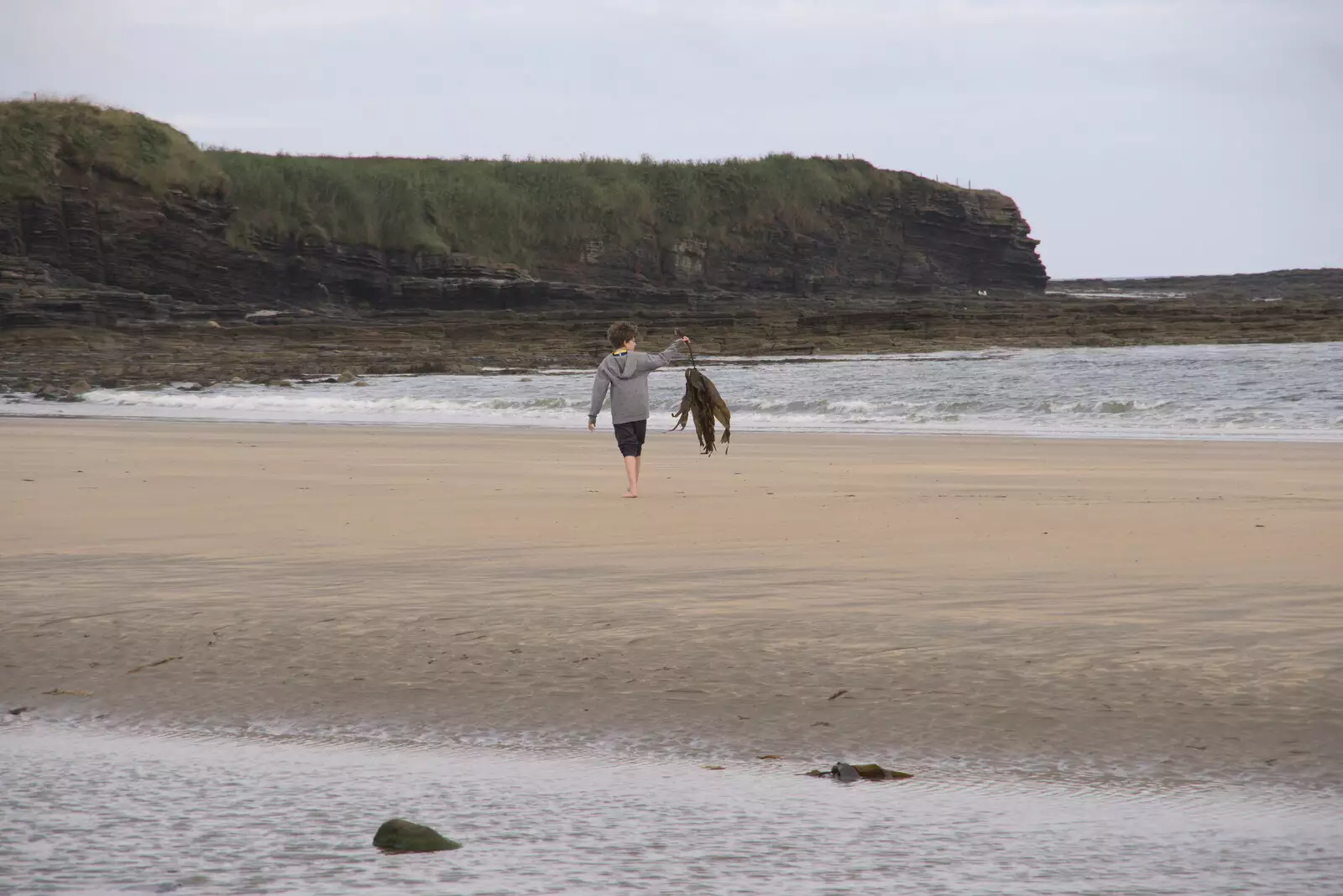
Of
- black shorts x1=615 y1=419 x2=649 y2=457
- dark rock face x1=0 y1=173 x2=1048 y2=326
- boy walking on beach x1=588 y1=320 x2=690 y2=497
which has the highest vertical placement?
dark rock face x1=0 y1=173 x2=1048 y2=326

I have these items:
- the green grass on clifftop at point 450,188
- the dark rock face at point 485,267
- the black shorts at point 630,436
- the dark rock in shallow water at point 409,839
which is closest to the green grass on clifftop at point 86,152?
the green grass on clifftop at point 450,188

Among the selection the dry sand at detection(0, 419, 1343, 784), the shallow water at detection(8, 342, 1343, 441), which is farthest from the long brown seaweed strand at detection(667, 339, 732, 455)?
the shallow water at detection(8, 342, 1343, 441)

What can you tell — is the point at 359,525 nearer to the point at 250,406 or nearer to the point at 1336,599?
the point at 1336,599

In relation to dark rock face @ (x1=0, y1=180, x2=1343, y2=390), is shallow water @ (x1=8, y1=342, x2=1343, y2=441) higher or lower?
lower

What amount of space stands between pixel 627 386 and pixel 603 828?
763cm

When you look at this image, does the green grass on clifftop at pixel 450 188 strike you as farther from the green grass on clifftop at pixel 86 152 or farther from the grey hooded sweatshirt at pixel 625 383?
the grey hooded sweatshirt at pixel 625 383

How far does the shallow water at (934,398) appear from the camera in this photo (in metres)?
19.6

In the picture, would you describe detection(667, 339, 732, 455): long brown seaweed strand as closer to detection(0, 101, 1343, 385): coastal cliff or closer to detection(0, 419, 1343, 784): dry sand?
detection(0, 419, 1343, 784): dry sand

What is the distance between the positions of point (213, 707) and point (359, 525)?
13.0ft

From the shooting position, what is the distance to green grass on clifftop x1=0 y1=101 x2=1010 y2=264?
57.5 meters

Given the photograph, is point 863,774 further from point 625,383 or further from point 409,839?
point 625,383

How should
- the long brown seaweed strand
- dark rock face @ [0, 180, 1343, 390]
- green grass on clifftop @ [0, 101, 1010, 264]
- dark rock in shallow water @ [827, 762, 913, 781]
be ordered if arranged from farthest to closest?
1. green grass on clifftop @ [0, 101, 1010, 264]
2. dark rock face @ [0, 180, 1343, 390]
3. the long brown seaweed strand
4. dark rock in shallow water @ [827, 762, 913, 781]

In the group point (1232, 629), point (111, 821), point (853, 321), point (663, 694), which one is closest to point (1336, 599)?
point (1232, 629)

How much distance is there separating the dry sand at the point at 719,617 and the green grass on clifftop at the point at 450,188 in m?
51.3
